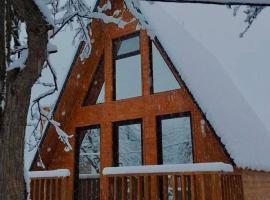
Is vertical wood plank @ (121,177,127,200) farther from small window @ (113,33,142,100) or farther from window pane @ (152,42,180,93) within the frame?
small window @ (113,33,142,100)

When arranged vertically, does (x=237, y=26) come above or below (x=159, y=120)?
above

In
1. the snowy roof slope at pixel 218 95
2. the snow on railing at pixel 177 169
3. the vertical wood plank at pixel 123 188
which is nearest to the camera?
the snow on railing at pixel 177 169

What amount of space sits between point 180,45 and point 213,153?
9.47ft

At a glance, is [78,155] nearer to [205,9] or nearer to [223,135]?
[223,135]

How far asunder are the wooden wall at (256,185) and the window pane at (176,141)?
4.28 ft

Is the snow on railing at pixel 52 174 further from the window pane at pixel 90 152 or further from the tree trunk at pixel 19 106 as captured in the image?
the tree trunk at pixel 19 106

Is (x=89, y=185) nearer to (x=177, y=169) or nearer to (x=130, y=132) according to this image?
(x=130, y=132)

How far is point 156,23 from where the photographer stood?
9586 millimetres

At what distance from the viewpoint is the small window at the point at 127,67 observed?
33.9ft

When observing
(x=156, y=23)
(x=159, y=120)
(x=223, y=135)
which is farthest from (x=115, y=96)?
(x=223, y=135)

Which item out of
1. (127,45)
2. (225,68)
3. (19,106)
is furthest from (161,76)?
(19,106)

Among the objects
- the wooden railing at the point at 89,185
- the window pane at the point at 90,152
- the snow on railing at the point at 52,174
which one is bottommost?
the wooden railing at the point at 89,185

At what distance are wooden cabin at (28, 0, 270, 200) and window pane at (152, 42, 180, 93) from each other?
3cm

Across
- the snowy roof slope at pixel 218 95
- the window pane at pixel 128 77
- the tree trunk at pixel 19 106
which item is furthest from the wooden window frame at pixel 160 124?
the tree trunk at pixel 19 106
